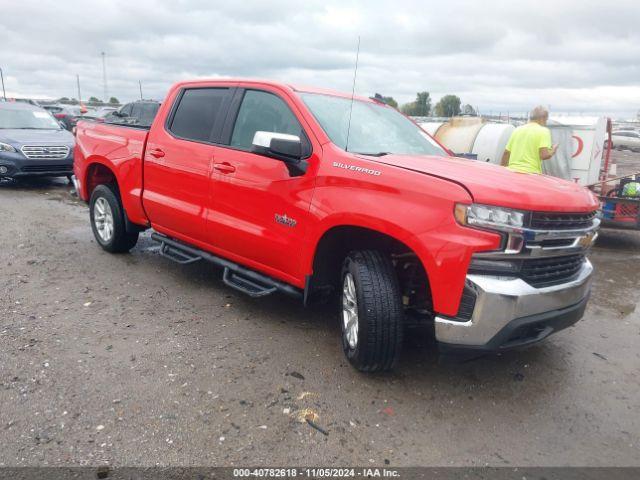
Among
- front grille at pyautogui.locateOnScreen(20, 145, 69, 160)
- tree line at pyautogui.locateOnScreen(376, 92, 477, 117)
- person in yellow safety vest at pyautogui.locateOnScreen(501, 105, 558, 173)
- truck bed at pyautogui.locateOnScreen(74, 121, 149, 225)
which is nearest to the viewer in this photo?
truck bed at pyautogui.locateOnScreen(74, 121, 149, 225)

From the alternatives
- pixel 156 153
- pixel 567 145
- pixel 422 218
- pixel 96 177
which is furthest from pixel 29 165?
pixel 567 145

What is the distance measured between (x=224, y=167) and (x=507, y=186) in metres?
2.21

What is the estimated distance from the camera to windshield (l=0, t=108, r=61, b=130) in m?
11.3

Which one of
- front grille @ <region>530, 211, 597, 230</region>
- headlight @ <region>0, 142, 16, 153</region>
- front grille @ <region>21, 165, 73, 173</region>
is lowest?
front grille @ <region>21, 165, 73, 173</region>

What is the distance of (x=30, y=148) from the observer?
1010 centimetres

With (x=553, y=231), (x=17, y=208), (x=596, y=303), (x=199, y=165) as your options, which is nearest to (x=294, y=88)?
(x=199, y=165)

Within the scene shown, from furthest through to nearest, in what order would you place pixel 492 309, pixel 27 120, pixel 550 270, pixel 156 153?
pixel 27 120, pixel 156 153, pixel 550 270, pixel 492 309

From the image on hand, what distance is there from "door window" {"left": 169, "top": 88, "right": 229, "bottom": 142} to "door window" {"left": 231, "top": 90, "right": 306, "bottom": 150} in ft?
1.02

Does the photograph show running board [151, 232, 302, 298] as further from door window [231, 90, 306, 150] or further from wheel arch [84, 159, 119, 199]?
wheel arch [84, 159, 119, 199]

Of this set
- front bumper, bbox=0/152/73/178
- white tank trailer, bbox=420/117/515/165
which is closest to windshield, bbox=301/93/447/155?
white tank trailer, bbox=420/117/515/165

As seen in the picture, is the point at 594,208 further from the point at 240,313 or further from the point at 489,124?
the point at 489,124

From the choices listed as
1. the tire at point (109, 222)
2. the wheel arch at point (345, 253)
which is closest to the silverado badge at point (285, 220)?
the wheel arch at point (345, 253)

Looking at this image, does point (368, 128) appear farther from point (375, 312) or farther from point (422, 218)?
point (375, 312)

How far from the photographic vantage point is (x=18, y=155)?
1002cm
